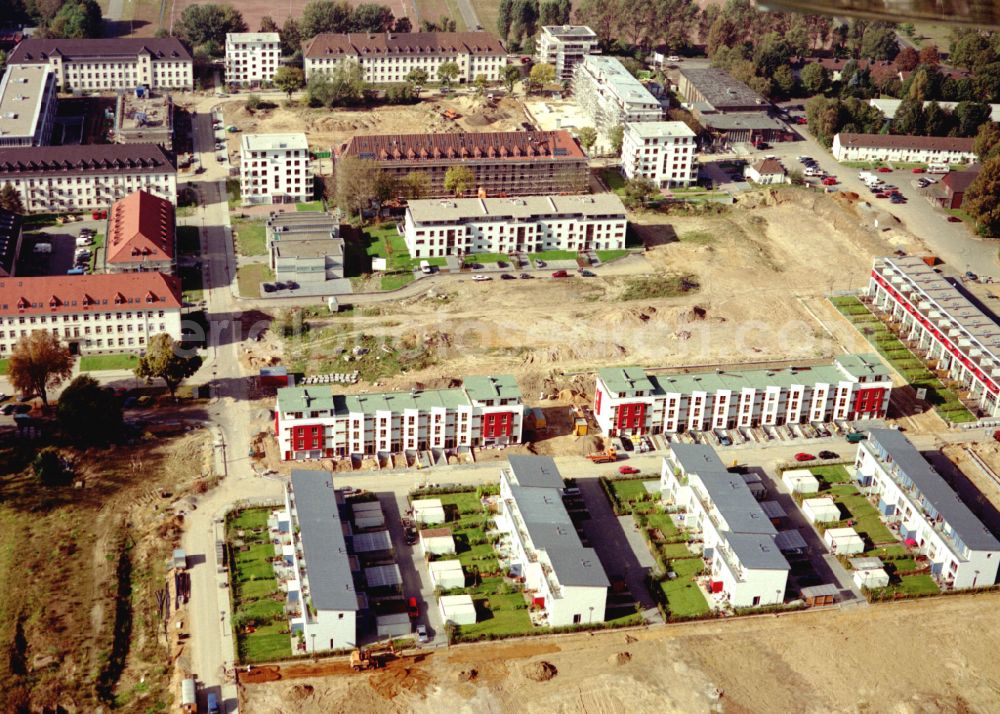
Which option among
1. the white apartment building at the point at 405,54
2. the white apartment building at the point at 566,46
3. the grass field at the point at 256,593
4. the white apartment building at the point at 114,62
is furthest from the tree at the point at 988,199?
the white apartment building at the point at 114,62

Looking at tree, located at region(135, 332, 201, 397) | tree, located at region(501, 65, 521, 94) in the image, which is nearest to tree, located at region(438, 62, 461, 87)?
tree, located at region(501, 65, 521, 94)

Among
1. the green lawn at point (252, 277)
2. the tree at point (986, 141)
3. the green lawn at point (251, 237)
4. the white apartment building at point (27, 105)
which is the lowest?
the green lawn at point (252, 277)

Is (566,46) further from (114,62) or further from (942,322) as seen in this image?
(942,322)

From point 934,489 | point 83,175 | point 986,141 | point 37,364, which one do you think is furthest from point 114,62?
point 934,489

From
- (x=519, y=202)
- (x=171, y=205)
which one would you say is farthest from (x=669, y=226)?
(x=171, y=205)

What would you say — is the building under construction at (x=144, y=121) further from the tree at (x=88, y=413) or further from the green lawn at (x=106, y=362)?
the tree at (x=88, y=413)

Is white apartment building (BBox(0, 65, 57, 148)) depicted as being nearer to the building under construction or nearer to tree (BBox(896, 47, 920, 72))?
the building under construction
